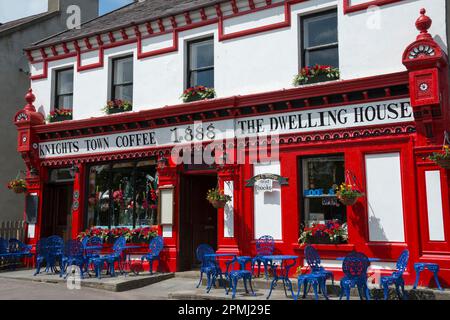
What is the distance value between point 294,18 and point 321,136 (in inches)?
129

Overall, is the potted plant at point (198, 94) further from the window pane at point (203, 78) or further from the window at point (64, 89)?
the window at point (64, 89)

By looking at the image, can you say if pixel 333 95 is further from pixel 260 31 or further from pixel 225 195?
pixel 225 195

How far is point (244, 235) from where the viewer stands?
1282 cm

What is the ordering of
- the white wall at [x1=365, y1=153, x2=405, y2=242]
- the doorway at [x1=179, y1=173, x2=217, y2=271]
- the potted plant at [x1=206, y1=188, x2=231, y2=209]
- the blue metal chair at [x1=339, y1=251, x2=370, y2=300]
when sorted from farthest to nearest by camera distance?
the doorway at [x1=179, y1=173, x2=217, y2=271] < the potted plant at [x1=206, y1=188, x2=231, y2=209] < the white wall at [x1=365, y1=153, x2=405, y2=242] < the blue metal chair at [x1=339, y1=251, x2=370, y2=300]

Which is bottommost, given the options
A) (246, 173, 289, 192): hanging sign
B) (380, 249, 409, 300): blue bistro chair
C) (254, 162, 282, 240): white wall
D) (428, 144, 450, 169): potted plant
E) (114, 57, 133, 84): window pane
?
(380, 249, 409, 300): blue bistro chair

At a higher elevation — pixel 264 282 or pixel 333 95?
pixel 333 95

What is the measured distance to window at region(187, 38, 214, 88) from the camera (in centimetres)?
1427

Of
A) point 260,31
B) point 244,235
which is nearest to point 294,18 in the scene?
point 260,31

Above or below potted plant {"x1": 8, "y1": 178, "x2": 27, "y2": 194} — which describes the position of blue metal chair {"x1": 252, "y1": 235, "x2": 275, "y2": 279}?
below

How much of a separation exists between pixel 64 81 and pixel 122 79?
2629 millimetres

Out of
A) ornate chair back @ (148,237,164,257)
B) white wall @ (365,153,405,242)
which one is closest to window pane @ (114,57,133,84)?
ornate chair back @ (148,237,164,257)

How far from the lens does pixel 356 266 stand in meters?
8.87

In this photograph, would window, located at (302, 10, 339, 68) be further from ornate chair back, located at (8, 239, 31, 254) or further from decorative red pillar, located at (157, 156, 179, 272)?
ornate chair back, located at (8, 239, 31, 254)

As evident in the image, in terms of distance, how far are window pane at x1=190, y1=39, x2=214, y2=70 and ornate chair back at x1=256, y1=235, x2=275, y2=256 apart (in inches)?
208
